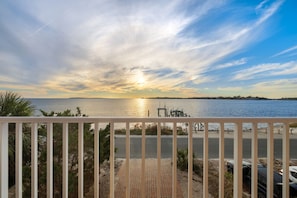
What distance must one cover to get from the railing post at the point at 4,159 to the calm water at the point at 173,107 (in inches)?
16.0

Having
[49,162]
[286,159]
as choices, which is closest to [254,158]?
[286,159]

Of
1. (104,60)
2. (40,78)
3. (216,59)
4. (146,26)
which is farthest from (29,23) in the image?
(216,59)

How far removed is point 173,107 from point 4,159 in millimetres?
1657

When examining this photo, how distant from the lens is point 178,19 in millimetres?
2859

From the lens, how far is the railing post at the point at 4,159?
174cm

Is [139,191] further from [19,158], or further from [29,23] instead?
[29,23]

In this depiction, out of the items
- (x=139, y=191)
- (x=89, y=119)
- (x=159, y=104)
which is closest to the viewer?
(x=89, y=119)

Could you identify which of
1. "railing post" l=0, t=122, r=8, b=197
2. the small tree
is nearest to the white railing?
"railing post" l=0, t=122, r=8, b=197

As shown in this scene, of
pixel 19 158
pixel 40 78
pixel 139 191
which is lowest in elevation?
pixel 139 191

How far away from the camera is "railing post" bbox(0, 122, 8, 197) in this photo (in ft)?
5.69

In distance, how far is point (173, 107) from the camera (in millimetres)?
2338

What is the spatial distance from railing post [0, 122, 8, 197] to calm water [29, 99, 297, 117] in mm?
406

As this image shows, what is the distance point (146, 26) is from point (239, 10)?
1.26m

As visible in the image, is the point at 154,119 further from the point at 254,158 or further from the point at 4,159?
the point at 4,159
